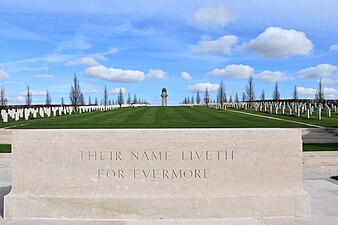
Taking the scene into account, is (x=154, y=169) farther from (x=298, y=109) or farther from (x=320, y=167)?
(x=298, y=109)

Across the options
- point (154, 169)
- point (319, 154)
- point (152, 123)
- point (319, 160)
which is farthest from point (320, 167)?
point (152, 123)

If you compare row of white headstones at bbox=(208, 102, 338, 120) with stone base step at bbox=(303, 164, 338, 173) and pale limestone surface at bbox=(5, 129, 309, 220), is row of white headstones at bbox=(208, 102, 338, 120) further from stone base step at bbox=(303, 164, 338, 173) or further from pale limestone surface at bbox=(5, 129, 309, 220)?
pale limestone surface at bbox=(5, 129, 309, 220)

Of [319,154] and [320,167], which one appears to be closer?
[320,167]

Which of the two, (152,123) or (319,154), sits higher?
(152,123)

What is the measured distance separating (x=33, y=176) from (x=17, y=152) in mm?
451

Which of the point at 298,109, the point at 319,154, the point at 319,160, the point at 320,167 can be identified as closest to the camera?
the point at 320,167

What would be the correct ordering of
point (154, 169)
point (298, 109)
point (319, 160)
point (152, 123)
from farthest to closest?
point (298, 109)
point (152, 123)
point (319, 160)
point (154, 169)

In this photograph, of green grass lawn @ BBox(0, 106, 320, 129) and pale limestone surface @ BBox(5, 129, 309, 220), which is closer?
pale limestone surface @ BBox(5, 129, 309, 220)

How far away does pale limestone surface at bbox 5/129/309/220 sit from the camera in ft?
17.2

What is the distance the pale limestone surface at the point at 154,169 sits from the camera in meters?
5.23

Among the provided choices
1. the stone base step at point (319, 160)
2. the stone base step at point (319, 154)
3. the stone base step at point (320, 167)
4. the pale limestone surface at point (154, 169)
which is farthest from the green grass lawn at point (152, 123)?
the pale limestone surface at point (154, 169)

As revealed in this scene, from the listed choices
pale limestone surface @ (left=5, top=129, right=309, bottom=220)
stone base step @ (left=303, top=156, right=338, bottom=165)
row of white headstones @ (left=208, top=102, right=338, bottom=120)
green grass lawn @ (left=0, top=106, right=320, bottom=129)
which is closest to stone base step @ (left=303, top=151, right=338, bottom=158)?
stone base step @ (left=303, top=156, right=338, bottom=165)

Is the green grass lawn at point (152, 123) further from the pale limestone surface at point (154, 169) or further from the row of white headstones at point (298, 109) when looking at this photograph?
the pale limestone surface at point (154, 169)

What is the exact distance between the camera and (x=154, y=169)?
5.26 m
